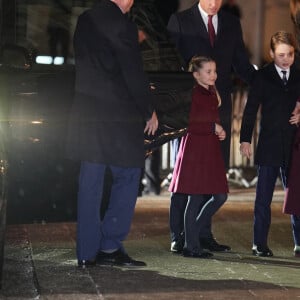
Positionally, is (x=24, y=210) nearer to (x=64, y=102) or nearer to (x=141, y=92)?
(x=64, y=102)

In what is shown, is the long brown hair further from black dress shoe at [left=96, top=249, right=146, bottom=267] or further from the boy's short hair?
black dress shoe at [left=96, top=249, right=146, bottom=267]

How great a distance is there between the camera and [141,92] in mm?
7828

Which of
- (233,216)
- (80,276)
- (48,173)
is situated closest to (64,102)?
(48,173)

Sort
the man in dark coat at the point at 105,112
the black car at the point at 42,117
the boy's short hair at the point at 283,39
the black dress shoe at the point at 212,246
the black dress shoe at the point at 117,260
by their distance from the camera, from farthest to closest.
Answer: the black dress shoe at the point at 212,246, the boy's short hair at the point at 283,39, the black car at the point at 42,117, the black dress shoe at the point at 117,260, the man in dark coat at the point at 105,112

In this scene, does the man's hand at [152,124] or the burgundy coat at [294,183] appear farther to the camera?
the burgundy coat at [294,183]

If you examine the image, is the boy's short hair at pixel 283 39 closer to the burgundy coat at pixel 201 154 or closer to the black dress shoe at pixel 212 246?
the burgundy coat at pixel 201 154

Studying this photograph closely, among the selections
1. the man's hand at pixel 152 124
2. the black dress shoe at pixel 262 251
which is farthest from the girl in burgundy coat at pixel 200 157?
the man's hand at pixel 152 124

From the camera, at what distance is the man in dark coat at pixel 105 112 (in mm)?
7844

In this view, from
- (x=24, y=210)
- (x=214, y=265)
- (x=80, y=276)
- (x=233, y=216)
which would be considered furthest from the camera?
(x=233, y=216)

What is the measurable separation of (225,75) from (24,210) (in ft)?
5.68

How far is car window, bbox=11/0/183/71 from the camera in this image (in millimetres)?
9062

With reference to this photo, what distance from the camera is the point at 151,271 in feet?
26.1

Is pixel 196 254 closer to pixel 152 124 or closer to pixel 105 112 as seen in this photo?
pixel 152 124

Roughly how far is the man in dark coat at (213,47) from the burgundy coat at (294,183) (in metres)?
0.58
